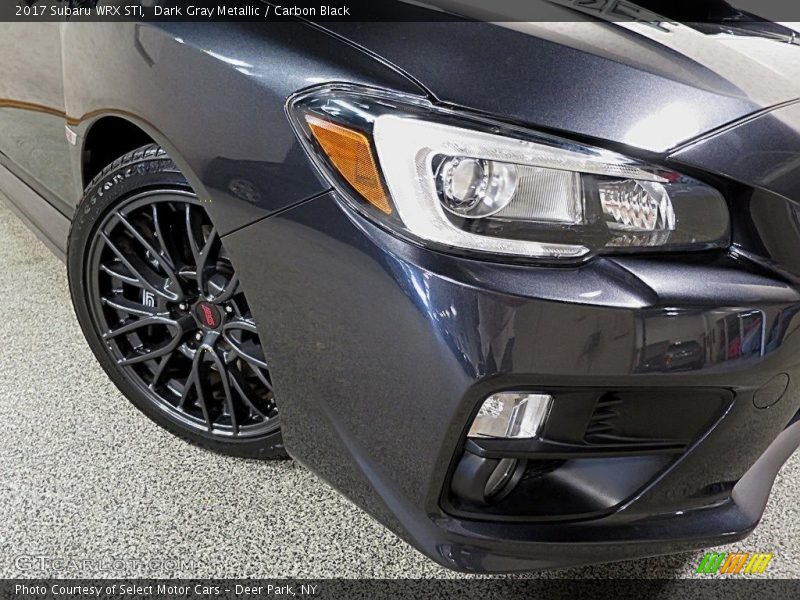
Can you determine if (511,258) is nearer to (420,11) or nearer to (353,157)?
(353,157)

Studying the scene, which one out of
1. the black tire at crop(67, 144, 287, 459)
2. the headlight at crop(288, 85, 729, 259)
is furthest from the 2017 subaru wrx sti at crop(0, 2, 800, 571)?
the black tire at crop(67, 144, 287, 459)

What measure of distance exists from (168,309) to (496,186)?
0.72 m

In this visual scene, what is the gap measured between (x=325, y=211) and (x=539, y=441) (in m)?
0.38

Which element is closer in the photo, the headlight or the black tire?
the headlight

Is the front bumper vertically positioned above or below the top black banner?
below

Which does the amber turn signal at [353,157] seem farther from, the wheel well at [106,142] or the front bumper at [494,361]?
the wheel well at [106,142]

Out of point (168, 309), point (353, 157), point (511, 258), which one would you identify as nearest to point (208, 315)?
point (168, 309)

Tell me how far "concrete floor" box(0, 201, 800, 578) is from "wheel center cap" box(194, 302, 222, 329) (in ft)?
0.91

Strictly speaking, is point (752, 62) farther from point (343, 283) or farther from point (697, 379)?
point (343, 283)

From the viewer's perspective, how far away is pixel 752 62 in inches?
43.8

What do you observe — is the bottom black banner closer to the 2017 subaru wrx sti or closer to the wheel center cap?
the 2017 subaru wrx sti

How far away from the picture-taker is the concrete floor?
1225 millimetres

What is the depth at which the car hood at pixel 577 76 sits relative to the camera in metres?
0.89

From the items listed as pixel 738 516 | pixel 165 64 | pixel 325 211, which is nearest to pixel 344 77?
pixel 325 211
